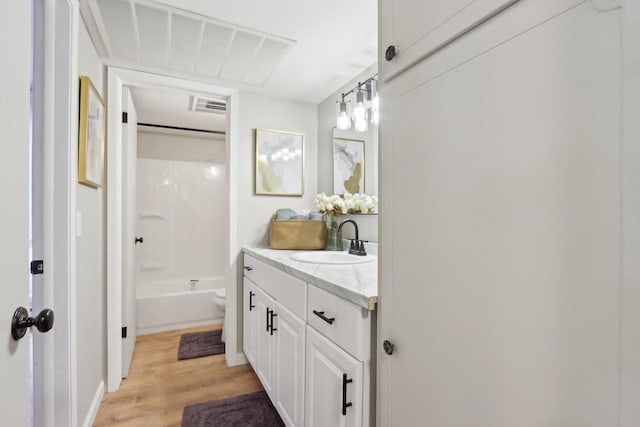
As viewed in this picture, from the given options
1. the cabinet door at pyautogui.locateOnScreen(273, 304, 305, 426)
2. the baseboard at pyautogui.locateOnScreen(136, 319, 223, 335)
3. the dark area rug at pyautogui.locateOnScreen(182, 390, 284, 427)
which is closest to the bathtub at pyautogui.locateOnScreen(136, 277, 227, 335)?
the baseboard at pyautogui.locateOnScreen(136, 319, 223, 335)

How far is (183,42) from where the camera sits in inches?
67.5

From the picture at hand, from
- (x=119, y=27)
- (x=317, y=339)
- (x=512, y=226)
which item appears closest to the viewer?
(x=512, y=226)

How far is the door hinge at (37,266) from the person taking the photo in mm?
1150

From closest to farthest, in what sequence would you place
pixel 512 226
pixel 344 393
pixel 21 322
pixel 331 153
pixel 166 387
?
pixel 512 226
pixel 21 322
pixel 344 393
pixel 166 387
pixel 331 153

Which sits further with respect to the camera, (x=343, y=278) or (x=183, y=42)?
(x=183, y=42)

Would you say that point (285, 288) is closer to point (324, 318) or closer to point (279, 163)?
point (324, 318)

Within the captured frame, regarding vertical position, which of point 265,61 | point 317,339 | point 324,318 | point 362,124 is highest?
point 265,61

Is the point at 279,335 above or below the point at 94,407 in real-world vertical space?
above

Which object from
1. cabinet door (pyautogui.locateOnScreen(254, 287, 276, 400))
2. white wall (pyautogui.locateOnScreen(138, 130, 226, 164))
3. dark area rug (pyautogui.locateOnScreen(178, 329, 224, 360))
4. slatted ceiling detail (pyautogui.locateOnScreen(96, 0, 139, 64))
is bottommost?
dark area rug (pyautogui.locateOnScreen(178, 329, 224, 360))

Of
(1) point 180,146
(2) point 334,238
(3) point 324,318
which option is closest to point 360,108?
(2) point 334,238

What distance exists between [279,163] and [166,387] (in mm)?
1801

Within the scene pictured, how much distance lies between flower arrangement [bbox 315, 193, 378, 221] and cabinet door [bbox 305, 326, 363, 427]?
95 cm

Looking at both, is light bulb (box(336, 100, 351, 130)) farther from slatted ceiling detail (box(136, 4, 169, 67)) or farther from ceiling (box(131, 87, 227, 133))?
ceiling (box(131, 87, 227, 133))

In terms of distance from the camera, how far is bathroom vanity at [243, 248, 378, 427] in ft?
3.05
